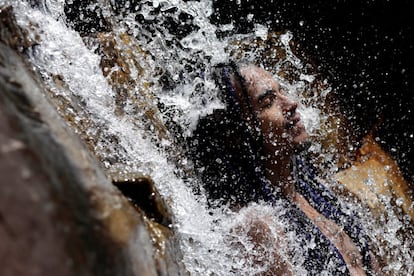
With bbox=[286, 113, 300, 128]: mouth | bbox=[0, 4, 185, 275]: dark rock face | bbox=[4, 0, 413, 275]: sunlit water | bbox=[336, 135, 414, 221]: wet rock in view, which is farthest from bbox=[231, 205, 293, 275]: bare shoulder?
bbox=[336, 135, 414, 221]: wet rock

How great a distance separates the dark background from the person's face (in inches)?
61.1

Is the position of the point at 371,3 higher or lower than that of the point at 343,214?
Answer: higher

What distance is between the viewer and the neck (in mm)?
2598

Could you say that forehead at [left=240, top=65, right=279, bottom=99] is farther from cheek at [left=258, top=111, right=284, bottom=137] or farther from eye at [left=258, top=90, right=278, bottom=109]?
cheek at [left=258, top=111, right=284, bottom=137]

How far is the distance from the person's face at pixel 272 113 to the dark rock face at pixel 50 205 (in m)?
1.53

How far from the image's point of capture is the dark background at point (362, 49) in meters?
4.03

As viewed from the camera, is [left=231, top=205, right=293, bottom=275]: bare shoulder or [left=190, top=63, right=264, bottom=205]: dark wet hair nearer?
[left=231, top=205, right=293, bottom=275]: bare shoulder

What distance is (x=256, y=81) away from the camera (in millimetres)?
2557

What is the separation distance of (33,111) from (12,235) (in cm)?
35

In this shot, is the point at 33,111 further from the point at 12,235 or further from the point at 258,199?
the point at 258,199

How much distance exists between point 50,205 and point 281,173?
83.5 inches

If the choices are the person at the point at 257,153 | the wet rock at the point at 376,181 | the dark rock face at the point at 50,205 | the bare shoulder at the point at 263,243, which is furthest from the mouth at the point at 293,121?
the dark rock face at the point at 50,205

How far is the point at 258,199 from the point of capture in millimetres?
2611

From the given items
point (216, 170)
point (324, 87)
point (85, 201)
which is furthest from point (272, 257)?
point (324, 87)
